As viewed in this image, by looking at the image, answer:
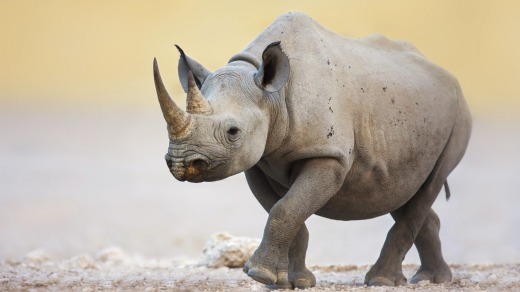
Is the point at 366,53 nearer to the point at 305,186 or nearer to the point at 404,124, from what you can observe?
the point at 404,124

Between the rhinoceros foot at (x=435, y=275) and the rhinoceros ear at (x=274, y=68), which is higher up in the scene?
the rhinoceros ear at (x=274, y=68)

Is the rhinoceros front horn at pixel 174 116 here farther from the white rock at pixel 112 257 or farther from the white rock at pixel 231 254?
the white rock at pixel 112 257

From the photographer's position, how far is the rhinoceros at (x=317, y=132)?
9.62m

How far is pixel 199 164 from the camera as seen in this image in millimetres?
9453

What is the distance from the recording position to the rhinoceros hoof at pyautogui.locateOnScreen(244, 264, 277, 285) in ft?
32.0

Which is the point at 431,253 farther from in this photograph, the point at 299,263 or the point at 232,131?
the point at 232,131

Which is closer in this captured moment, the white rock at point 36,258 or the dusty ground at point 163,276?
the dusty ground at point 163,276

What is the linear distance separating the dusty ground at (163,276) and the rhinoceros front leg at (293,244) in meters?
0.19

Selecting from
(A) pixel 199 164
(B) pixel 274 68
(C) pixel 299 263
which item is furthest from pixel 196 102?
(C) pixel 299 263

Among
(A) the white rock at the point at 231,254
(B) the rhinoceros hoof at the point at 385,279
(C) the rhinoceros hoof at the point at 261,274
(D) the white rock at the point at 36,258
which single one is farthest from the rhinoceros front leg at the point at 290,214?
(D) the white rock at the point at 36,258

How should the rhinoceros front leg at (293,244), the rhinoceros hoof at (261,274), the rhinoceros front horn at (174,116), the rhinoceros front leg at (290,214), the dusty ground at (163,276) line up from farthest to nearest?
the rhinoceros front leg at (293,244) → the dusty ground at (163,276) → the rhinoceros front leg at (290,214) → the rhinoceros hoof at (261,274) → the rhinoceros front horn at (174,116)

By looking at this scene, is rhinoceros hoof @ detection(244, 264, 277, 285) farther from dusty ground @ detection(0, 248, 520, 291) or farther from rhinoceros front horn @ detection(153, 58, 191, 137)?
rhinoceros front horn @ detection(153, 58, 191, 137)

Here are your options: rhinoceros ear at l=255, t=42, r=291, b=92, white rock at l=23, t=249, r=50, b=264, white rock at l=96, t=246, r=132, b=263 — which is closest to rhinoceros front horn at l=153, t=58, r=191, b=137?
rhinoceros ear at l=255, t=42, r=291, b=92

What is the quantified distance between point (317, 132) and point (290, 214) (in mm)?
791
